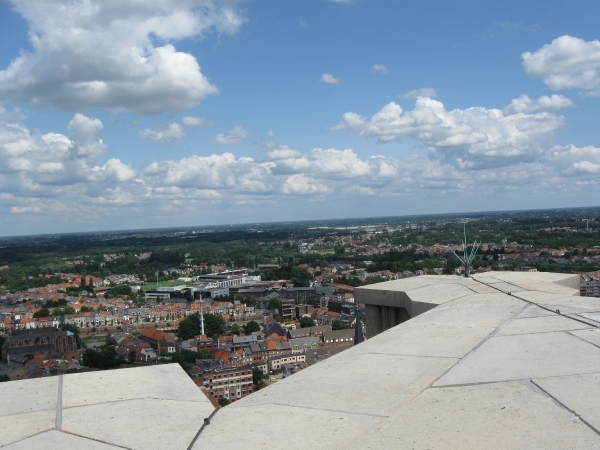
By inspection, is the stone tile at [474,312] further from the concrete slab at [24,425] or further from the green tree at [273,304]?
the green tree at [273,304]

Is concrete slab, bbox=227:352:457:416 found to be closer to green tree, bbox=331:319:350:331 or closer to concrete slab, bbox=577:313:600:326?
concrete slab, bbox=577:313:600:326

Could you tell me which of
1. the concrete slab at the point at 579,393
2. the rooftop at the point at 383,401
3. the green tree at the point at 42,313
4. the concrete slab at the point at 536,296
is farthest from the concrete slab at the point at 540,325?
the green tree at the point at 42,313

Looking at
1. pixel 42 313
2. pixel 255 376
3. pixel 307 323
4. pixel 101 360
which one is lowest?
pixel 307 323

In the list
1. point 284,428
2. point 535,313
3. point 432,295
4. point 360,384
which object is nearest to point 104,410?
point 284,428

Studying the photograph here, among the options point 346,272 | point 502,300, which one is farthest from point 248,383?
point 346,272

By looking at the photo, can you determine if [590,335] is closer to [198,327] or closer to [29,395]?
[29,395]

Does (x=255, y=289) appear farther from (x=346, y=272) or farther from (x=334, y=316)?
(x=334, y=316)
